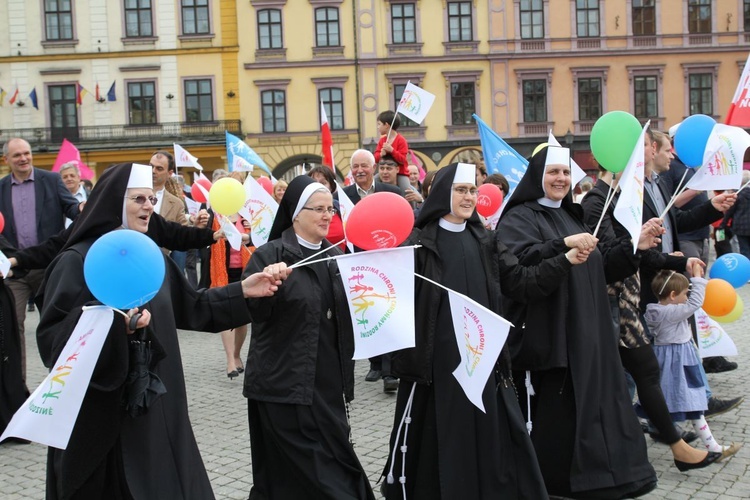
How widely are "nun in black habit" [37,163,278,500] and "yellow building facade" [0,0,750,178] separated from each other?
3402 centimetres

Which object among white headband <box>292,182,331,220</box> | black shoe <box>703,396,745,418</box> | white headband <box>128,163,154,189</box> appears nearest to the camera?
white headband <box>128,163,154,189</box>

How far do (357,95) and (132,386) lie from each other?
3490cm

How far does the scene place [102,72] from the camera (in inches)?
1490

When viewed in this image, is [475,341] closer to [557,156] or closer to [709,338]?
[557,156]

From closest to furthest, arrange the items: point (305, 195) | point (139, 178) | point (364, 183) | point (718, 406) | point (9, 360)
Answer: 1. point (139, 178)
2. point (305, 195)
3. point (718, 406)
4. point (9, 360)
5. point (364, 183)

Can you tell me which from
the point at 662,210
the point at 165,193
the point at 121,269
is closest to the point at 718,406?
the point at 662,210

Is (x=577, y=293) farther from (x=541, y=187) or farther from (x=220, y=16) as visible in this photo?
(x=220, y=16)

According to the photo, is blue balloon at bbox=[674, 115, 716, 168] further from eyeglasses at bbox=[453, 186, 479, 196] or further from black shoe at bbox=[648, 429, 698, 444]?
eyeglasses at bbox=[453, 186, 479, 196]

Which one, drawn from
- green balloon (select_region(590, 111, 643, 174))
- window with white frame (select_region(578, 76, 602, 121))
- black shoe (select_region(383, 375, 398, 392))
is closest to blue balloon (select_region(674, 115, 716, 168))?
green balloon (select_region(590, 111, 643, 174))

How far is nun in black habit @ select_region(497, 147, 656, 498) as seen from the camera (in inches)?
191

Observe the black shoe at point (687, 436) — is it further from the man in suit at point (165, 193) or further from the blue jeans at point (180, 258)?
the blue jeans at point (180, 258)

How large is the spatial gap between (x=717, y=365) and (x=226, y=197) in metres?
4.86

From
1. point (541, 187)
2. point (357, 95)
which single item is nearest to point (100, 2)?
point (357, 95)

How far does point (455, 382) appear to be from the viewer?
4508 mm
